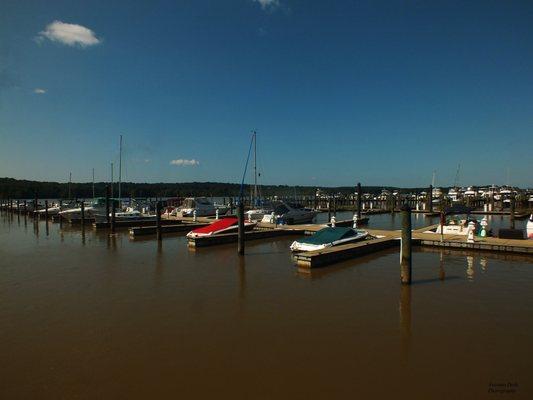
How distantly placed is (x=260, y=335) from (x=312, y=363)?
6.07 feet

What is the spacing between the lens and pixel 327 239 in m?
19.7

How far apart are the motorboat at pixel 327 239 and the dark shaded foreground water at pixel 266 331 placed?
8.38 feet

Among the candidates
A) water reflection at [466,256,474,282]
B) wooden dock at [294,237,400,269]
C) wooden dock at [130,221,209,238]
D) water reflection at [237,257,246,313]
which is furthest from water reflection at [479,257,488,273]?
wooden dock at [130,221,209,238]

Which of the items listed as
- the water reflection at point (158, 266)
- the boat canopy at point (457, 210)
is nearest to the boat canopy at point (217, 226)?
the water reflection at point (158, 266)

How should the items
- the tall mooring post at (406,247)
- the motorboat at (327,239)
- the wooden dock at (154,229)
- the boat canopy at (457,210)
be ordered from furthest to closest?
the boat canopy at (457,210) → the wooden dock at (154,229) → the motorboat at (327,239) → the tall mooring post at (406,247)

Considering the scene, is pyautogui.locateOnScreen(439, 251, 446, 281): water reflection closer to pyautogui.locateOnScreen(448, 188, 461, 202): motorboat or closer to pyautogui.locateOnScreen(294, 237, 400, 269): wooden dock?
pyautogui.locateOnScreen(294, 237, 400, 269): wooden dock

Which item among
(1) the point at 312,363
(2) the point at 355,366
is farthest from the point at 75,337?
(2) the point at 355,366

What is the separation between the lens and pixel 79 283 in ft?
46.6

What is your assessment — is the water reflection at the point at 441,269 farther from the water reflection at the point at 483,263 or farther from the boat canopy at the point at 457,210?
the boat canopy at the point at 457,210

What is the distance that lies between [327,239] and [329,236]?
384 mm

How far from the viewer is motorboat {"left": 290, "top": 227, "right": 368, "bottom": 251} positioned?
1909cm

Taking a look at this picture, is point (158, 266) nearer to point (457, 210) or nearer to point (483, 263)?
point (483, 263)

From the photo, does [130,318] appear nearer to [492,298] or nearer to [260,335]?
[260,335]

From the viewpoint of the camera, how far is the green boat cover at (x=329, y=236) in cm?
1953
